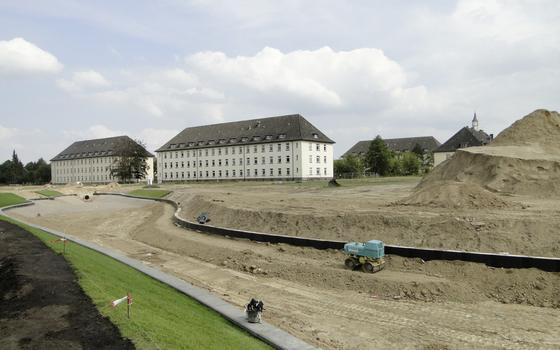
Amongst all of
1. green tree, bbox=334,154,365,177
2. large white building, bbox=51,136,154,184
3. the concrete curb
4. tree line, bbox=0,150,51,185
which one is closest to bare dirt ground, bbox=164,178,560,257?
the concrete curb

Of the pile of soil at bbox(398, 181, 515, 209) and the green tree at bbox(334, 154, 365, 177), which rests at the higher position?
the green tree at bbox(334, 154, 365, 177)

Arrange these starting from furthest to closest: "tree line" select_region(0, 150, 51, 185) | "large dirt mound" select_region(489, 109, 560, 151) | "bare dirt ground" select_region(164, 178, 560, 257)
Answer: "tree line" select_region(0, 150, 51, 185)
"large dirt mound" select_region(489, 109, 560, 151)
"bare dirt ground" select_region(164, 178, 560, 257)

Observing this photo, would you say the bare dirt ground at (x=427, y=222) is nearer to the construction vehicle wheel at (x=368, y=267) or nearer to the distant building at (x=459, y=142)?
the construction vehicle wheel at (x=368, y=267)

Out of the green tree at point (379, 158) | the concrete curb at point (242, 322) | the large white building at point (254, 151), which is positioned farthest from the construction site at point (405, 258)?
the green tree at point (379, 158)

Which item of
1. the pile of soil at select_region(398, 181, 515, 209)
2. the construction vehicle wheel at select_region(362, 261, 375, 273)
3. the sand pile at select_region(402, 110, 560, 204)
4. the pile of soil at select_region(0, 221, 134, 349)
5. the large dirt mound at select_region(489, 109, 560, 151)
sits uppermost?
the large dirt mound at select_region(489, 109, 560, 151)

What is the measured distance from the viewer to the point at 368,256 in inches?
744

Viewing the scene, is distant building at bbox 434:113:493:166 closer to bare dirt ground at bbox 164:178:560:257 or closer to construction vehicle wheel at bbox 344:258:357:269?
bare dirt ground at bbox 164:178:560:257

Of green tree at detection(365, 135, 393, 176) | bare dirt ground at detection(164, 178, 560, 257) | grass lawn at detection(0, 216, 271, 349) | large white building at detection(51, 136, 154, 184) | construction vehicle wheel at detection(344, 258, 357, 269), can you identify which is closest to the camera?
grass lawn at detection(0, 216, 271, 349)

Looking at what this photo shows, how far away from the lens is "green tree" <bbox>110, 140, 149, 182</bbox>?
341 feet

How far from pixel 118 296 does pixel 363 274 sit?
11.1 metres

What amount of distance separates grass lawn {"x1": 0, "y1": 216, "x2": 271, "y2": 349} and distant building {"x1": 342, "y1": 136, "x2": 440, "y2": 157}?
124m

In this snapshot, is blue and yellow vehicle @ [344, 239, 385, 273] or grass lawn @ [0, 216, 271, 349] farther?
blue and yellow vehicle @ [344, 239, 385, 273]

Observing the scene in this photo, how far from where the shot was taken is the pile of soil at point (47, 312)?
734 cm

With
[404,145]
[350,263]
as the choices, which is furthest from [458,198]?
[404,145]
